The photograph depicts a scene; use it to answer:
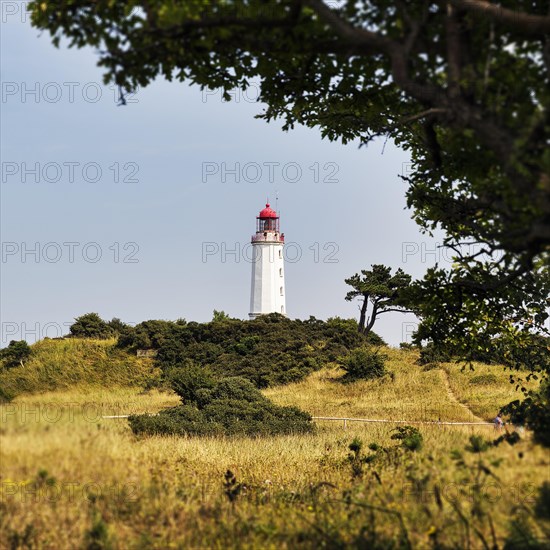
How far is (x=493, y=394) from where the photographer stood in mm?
35250

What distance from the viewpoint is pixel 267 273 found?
68500 millimetres

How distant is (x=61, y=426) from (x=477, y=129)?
6.68 m

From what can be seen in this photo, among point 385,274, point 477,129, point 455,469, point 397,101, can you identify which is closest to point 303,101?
point 397,101

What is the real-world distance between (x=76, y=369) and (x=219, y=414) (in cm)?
2588

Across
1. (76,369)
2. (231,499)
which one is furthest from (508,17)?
(76,369)

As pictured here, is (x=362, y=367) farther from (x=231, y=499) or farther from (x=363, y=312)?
(x=231, y=499)

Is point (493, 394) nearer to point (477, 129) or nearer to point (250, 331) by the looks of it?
point (250, 331)

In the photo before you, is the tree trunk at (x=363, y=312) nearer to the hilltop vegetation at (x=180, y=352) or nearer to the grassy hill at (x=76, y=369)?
the hilltop vegetation at (x=180, y=352)

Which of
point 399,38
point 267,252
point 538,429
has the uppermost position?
point 267,252

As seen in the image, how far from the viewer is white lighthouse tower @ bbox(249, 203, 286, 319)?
68000 mm

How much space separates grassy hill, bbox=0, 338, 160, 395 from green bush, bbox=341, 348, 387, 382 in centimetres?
1317

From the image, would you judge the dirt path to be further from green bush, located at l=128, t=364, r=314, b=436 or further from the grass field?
the grass field

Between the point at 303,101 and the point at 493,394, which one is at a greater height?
the point at 303,101

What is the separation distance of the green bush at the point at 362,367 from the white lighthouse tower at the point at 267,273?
25.5 m
